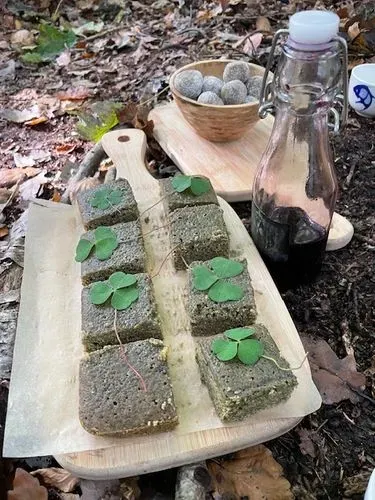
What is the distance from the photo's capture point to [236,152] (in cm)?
195

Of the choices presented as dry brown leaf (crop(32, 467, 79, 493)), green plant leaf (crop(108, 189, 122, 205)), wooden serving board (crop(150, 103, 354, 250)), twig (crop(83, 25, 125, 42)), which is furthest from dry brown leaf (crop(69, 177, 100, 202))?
twig (crop(83, 25, 125, 42))

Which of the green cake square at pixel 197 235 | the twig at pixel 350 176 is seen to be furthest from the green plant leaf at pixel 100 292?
the twig at pixel 350 176

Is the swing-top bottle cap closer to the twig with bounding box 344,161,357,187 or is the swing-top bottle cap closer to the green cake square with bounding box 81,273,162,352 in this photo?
the green cake square with bounding box 81,273,162,352

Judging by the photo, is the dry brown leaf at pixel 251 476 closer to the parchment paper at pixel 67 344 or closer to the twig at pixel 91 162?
the parchment paper at pixel 67 344

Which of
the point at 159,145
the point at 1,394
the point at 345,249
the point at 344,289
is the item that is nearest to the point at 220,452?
the point at 1,394

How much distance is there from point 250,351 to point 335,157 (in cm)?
104

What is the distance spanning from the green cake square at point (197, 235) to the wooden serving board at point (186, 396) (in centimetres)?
6

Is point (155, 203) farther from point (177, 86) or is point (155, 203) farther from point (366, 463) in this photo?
point (366, 463)

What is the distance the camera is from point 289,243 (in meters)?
1.46

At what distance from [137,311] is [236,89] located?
889 mm

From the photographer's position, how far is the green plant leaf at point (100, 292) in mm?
1326

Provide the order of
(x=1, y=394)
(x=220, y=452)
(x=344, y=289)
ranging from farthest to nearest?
(x=344, y=289) < (x=1, y=394) < (x=220, y=452)

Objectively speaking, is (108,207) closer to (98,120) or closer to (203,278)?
(203,278)

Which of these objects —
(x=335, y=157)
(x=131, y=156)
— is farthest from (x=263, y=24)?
(x=131, y=156)
